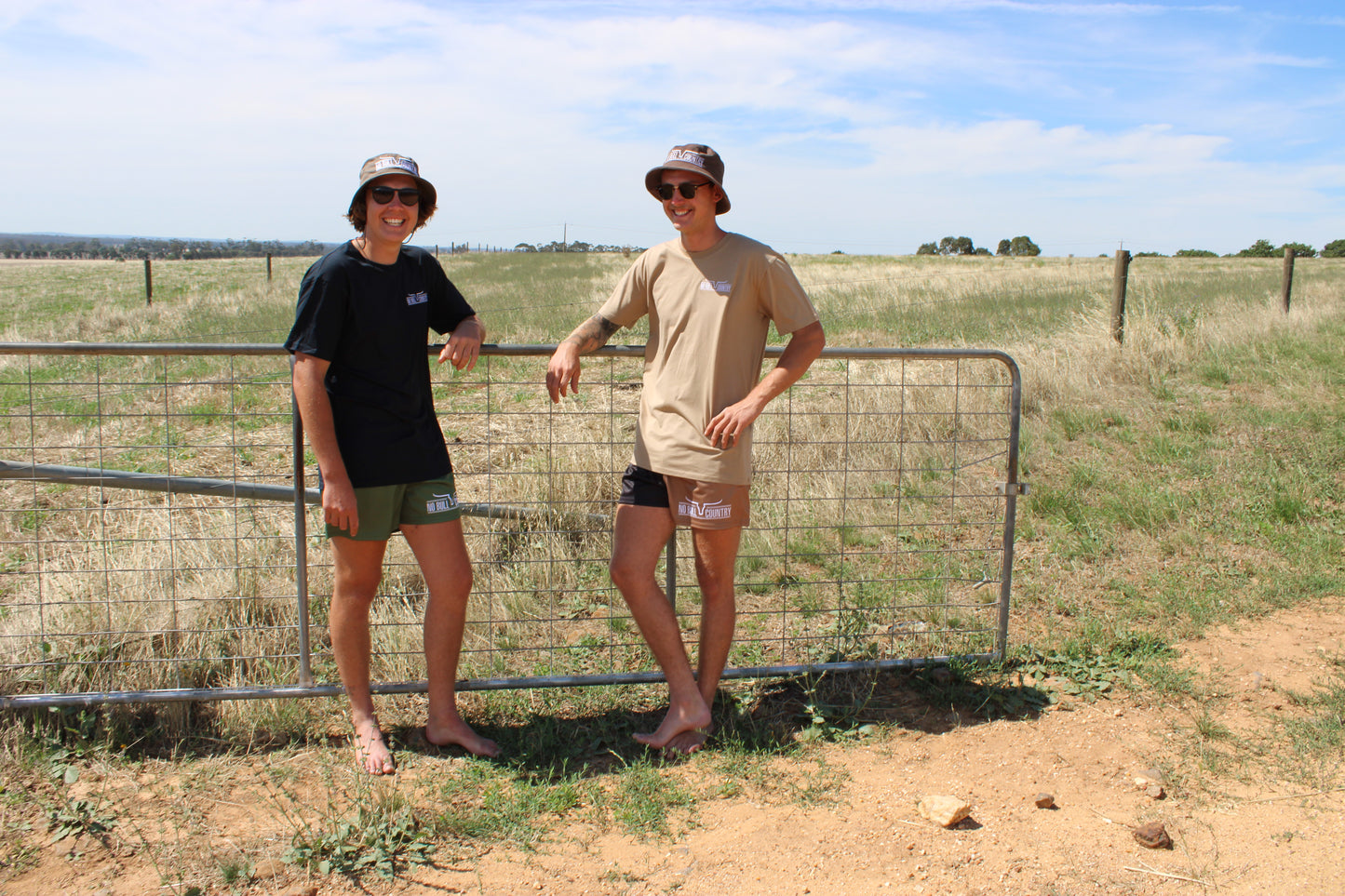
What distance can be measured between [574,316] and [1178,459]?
1464 cm

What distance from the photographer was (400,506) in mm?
3432

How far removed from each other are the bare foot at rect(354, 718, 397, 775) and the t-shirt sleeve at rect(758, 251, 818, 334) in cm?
218

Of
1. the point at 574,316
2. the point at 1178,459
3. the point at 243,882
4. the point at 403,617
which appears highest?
the point at 574,316

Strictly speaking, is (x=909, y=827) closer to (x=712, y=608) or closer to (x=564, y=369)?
(x=712, y=608)

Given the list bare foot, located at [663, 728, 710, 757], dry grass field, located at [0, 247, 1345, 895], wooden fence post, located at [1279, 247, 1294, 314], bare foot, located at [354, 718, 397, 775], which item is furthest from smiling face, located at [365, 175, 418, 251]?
wooden fence post, located at [1279, 247, 1294, 314]

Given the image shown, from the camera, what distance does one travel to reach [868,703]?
13.4ft

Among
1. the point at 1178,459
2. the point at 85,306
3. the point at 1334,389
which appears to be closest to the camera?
the point at 1178,459

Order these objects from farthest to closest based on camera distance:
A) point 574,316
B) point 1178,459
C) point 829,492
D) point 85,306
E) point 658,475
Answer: point 85,306
point 574,316
point 1178,459
point 829,492
point 658,475

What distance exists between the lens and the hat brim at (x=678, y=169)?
3.26m

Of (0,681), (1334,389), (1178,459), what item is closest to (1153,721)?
(1178,459)

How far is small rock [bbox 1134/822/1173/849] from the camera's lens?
2.97 meters

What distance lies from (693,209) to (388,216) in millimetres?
1084

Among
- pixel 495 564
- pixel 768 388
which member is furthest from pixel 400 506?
pixel 495 564

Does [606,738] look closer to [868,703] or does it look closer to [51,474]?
[868,703]
